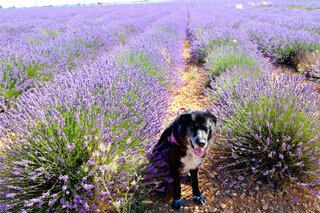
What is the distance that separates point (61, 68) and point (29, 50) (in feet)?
2.58

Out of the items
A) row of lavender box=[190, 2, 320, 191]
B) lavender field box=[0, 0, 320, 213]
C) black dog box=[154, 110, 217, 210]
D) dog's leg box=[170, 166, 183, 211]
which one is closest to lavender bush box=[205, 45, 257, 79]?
lavender field box=[0, 0, 320, 213]

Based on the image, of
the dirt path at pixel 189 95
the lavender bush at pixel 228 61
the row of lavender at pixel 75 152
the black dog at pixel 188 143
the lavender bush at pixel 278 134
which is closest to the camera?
the row of lavender at pixel 75 152

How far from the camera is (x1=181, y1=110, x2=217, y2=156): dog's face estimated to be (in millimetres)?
1333

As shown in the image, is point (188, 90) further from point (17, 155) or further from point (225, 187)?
point (17, 155)

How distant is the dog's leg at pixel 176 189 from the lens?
5.17 ft

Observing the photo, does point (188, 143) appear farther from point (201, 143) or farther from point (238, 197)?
point (238, 197)

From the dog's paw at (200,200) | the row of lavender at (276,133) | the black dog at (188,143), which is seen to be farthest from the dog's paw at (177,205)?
the row of lavender at (276,133)

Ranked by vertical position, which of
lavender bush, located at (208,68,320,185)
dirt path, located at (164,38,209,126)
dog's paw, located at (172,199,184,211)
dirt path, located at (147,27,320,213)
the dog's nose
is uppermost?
the dog's nose

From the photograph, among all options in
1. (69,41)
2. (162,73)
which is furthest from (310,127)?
(69,41)

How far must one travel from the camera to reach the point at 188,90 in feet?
13.4

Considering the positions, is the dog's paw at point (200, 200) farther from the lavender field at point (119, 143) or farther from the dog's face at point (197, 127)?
the dog's face at point (197, 127)

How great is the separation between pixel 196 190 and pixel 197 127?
0.63m

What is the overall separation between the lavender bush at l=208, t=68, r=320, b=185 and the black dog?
1.14 feet

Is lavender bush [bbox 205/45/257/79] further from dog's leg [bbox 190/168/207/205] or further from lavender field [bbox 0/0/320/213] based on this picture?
dog's leg [bbox 190/168/207/205]
